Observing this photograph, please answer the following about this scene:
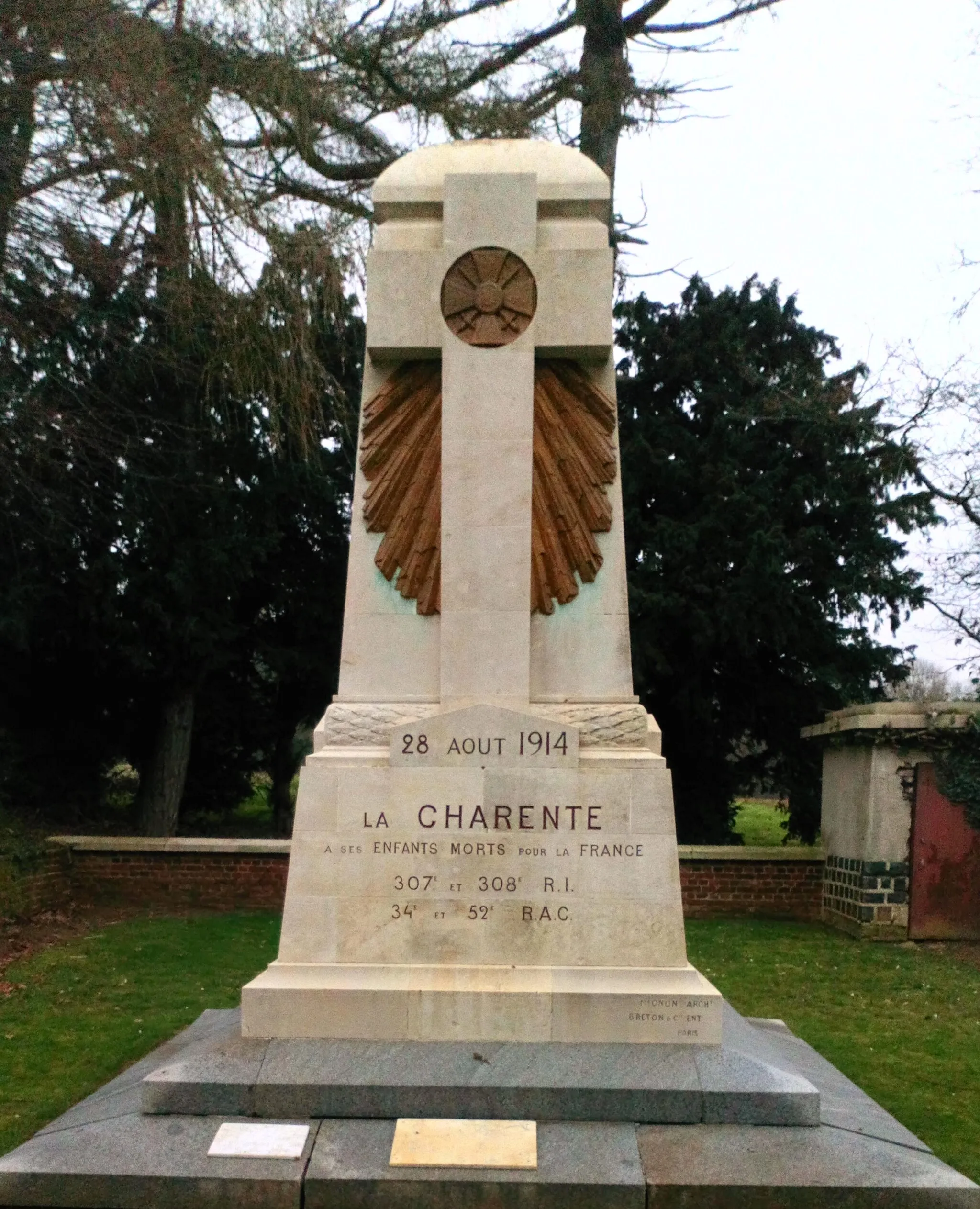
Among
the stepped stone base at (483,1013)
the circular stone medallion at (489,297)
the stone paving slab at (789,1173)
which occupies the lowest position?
the stone paving slab at (789,1173)

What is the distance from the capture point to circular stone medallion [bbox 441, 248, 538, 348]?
554 cm

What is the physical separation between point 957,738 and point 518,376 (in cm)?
881

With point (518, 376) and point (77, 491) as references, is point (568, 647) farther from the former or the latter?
point (77, 491)

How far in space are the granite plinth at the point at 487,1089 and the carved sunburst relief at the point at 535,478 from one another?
6.83ft

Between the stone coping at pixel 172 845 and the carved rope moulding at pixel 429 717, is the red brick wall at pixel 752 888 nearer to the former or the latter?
the stone coping at pixel 172 845

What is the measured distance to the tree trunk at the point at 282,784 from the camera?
17047mm

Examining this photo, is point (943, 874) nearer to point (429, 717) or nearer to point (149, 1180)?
point (429, 717)

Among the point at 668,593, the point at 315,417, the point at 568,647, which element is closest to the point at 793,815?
A: the point at 668,593

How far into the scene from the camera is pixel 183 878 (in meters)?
12.7

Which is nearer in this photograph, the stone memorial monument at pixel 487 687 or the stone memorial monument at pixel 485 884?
the stone memorial monument at pixel 485 884

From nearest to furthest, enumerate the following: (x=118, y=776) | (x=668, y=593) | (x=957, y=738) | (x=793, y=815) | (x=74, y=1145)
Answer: (x=74, y=1145) < (x=957, y=738) < (x=668, y=593) < (x=793, y=815) < (x=118, y=776)

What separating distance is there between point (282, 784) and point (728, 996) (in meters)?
10.0

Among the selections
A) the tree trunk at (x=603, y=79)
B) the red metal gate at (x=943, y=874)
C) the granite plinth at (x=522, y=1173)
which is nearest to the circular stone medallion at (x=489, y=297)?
the granite plinth at (x=522, y=1173)

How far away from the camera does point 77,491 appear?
43.9 ft
